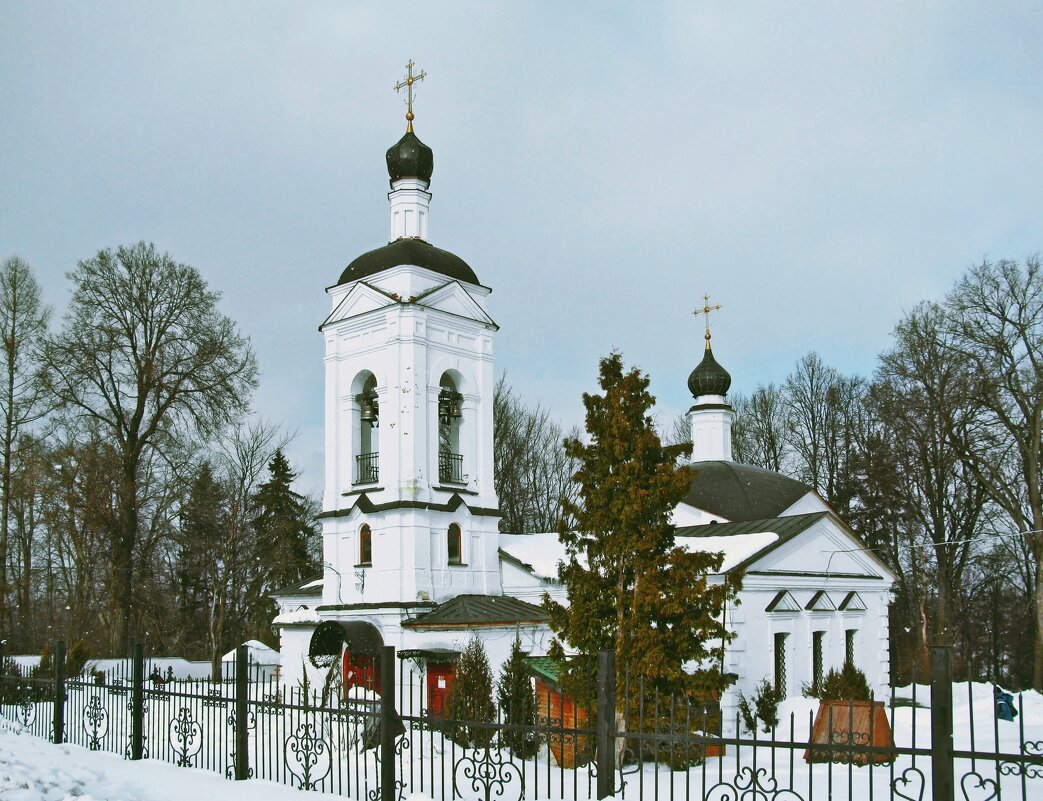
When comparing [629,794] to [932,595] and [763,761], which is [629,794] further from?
[932,595]

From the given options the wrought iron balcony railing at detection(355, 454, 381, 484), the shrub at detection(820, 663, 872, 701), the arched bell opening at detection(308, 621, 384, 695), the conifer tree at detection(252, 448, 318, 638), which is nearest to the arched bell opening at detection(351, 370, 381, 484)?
the wrought iron balcony railing at detection(355, 454, 381, 484)

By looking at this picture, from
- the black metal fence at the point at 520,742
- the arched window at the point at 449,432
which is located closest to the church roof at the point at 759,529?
the black metal fence at the point at 520,742

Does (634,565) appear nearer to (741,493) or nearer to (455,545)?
(455,545)

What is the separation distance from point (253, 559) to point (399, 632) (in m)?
13.8

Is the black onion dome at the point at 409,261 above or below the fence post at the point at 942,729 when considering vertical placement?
above

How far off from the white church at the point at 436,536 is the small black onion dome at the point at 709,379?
687 centimetres

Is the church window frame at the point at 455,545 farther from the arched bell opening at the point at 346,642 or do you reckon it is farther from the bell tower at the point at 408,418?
the arched bell opening at the point at 346,642

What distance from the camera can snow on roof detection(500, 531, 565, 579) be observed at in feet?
70.5

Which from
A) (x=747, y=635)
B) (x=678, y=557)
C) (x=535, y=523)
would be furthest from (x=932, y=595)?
(x=678, y=557)

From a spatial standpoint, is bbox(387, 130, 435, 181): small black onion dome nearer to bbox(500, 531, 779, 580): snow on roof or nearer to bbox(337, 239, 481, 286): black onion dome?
bbox(337, 239, 481, 286): black onion dome

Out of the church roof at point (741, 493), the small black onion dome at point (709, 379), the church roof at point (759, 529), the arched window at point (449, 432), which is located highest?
the small black onion dome at point (709, 379)

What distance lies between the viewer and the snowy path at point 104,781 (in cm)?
702

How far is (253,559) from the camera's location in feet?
104

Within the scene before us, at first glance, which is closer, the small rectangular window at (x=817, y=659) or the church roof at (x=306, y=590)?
the small rectangular window at (x=817, y=659)
